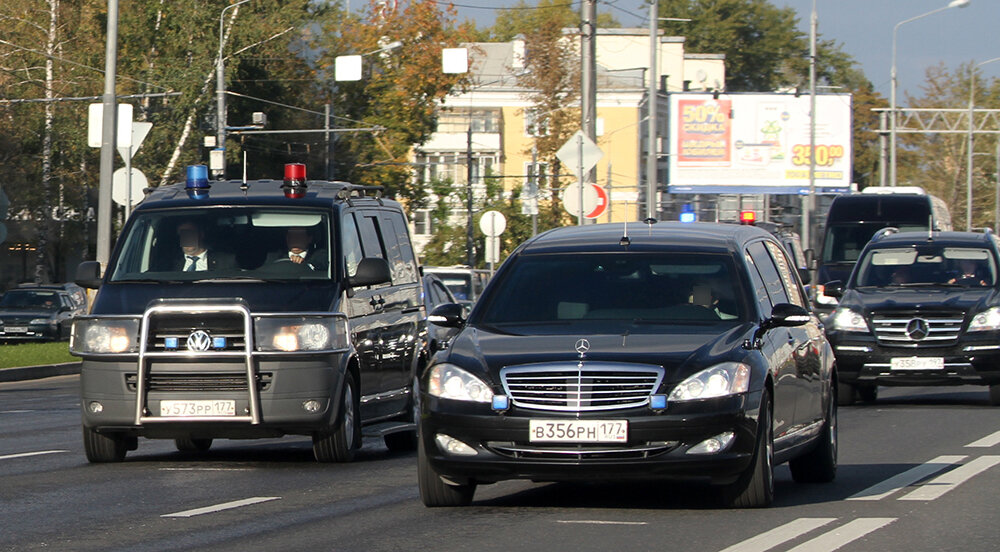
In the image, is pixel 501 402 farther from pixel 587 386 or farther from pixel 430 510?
pixel 430 510

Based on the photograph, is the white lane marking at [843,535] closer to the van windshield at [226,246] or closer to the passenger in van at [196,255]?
the van windshield at [226,246]

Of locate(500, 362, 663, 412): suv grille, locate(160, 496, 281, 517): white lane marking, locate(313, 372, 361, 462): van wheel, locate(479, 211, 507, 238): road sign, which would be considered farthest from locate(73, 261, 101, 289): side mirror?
locate(479, 211, 507, 238): road sign

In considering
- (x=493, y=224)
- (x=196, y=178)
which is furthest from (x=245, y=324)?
(x=493, y=224)

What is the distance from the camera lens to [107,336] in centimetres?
1224

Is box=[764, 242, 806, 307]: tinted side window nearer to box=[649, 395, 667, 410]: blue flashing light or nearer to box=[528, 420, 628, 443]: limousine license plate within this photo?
box=[649, 395, 667, 410]: blue flashing light

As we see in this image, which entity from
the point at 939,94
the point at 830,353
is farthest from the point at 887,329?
the point at 939,94

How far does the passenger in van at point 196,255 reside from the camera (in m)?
13.0

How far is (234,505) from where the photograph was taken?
10.1 m

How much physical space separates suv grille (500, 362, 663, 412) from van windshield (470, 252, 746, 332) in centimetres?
75

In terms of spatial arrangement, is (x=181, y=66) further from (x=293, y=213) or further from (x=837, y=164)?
(x=293, y=213)

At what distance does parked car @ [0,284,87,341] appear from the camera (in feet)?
145

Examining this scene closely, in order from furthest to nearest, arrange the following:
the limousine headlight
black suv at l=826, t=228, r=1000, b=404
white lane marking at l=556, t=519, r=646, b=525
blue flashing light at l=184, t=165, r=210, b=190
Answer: black suv at l=826, t=228, r=1000, b=404 → blue flashing light at l=184, t=165, r=210, b=190 → the limousine headlight → white lane marking at l=556, t=519, r=646, b=525

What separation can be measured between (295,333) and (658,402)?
147 inches

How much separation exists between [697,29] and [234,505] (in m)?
107
